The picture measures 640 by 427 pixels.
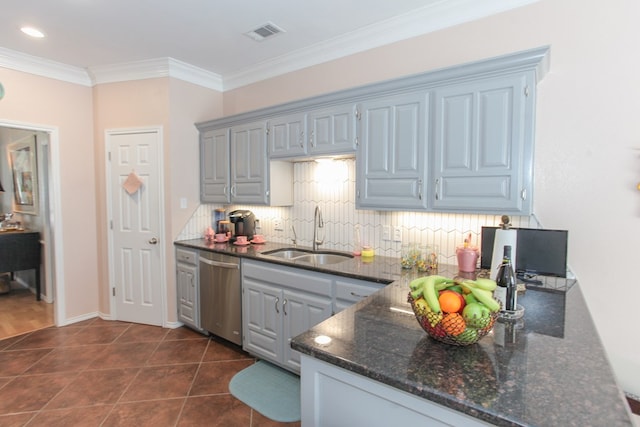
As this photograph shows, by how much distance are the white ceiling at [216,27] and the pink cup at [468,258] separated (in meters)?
1.64

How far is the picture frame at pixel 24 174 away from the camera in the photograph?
4.52 metres

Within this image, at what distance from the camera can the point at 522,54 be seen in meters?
1.85

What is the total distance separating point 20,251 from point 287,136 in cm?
394

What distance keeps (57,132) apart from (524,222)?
4.49 metres

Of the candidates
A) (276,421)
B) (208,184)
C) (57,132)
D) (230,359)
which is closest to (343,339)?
(276,421)

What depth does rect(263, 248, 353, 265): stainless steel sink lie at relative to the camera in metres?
3.05

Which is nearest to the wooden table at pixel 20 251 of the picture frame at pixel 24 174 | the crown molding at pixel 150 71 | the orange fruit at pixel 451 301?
the picture frame at pixel 24 174

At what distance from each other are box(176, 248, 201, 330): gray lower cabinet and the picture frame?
2611 millimetres

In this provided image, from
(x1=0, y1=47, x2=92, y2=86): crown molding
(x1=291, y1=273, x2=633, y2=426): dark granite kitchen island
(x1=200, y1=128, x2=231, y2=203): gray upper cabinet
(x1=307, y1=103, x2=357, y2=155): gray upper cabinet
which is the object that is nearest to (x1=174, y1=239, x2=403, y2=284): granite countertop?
(x1=200, y1=128, x2=231, y2=203): gray upper cabinet

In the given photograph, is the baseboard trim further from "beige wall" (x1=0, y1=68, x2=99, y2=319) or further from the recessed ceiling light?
the recessed ceiling light

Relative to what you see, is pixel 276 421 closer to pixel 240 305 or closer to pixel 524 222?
pixel 240 305

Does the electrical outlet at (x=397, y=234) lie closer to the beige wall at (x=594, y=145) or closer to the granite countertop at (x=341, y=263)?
the granite countertop at (x=341, y=263)

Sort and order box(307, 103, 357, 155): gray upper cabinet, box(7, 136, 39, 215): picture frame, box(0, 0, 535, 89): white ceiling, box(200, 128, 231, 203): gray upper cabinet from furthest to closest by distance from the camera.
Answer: box(7, 136, 39, 215): picture frame
box(200, 128, 231, 203): gray upper cabinet
box(307, 103, 357, 155): gray upper cabinet
box(0, 0, 535, 89): white ceiling

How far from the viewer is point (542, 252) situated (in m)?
1.99
